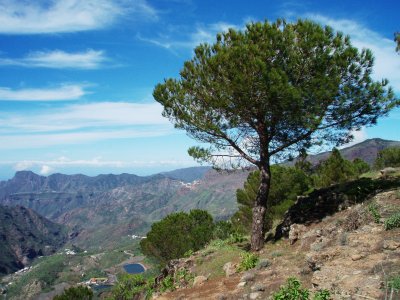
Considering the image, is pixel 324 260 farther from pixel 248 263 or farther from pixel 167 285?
pixel 167 285

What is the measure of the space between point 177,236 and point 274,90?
3251cm

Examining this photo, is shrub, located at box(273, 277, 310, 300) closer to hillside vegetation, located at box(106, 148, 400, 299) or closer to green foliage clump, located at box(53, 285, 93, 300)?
hillside vegetation, located at box(106, 148, 400, 299)

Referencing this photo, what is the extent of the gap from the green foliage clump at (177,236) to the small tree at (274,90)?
24.7 meters

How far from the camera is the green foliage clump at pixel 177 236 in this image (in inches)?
1738

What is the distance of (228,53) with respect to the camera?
59.2 ft

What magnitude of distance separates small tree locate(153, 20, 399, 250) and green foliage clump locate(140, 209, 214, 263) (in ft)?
81.0

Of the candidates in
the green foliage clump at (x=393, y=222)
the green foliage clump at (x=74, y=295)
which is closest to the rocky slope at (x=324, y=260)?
the green foliage clump at (x=393, y=222)

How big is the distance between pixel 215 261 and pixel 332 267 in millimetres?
9384

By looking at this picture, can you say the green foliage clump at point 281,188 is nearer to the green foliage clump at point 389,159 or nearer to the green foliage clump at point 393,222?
the green foliage clump at point 389,159

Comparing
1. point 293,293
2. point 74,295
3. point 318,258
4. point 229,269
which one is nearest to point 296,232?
point 229,269

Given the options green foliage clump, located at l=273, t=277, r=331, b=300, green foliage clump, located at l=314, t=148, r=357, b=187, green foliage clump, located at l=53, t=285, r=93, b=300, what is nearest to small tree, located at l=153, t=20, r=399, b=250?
green foliage clump, located at l=273, t=277, r=331, b=300

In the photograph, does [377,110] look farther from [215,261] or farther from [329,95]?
[215,261]

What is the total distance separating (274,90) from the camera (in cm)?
1703

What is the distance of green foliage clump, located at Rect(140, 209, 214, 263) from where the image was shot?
145ft
